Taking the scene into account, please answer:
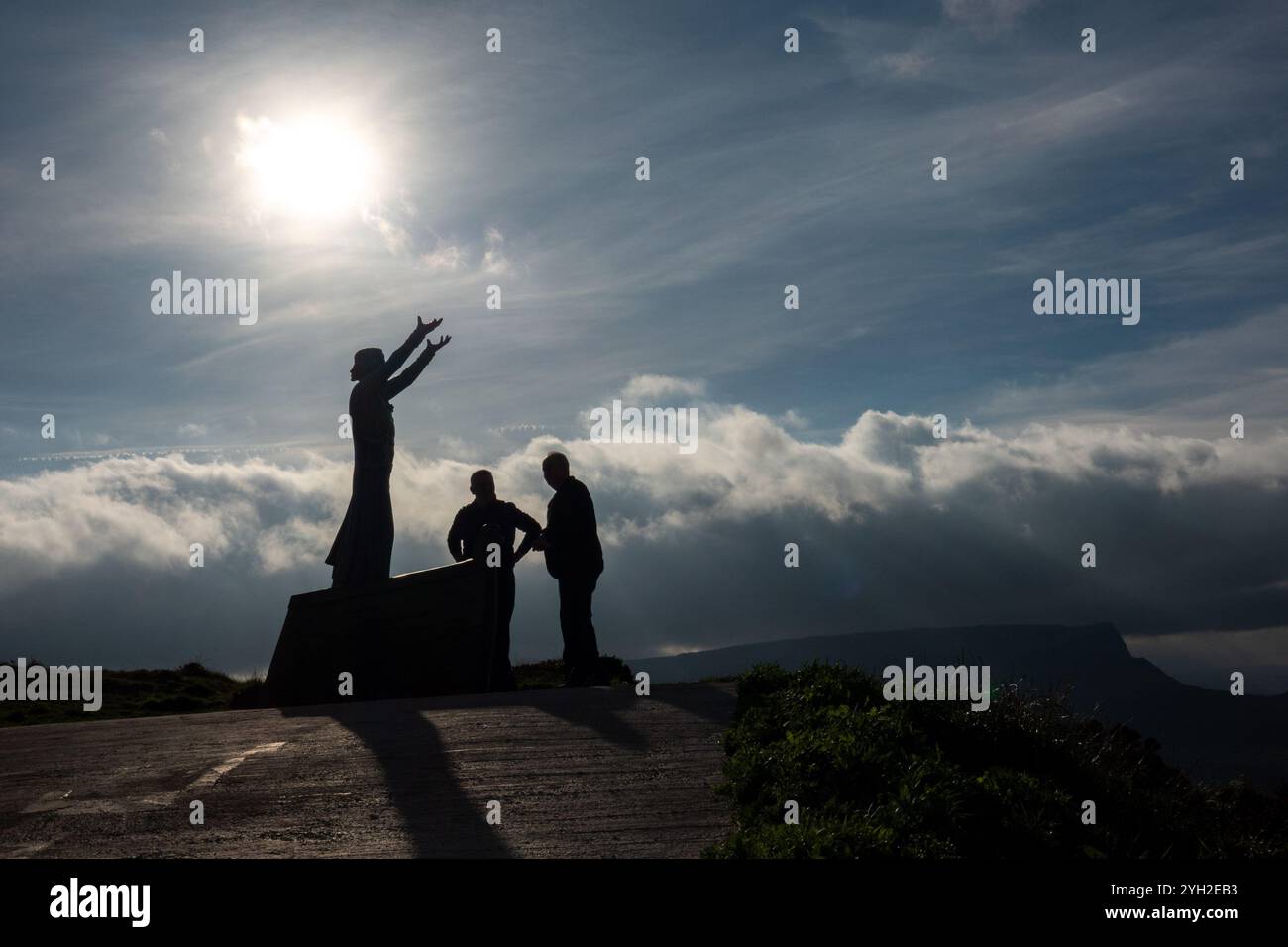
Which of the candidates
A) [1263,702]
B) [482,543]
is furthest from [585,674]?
[1263,702]

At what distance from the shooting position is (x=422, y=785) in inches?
290

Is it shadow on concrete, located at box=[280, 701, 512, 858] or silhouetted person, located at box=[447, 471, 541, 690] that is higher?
silhouetted person, located at box=[447, 471, 541, 690]

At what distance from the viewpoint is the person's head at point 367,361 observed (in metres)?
14.7

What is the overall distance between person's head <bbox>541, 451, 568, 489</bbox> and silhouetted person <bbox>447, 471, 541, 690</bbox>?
72 cm

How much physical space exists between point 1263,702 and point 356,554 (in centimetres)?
6475

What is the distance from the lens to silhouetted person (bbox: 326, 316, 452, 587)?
14.6 meters

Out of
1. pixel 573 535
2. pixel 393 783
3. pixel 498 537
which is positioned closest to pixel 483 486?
pixel 498 537

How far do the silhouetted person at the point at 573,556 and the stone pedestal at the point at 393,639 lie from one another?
83 cm
